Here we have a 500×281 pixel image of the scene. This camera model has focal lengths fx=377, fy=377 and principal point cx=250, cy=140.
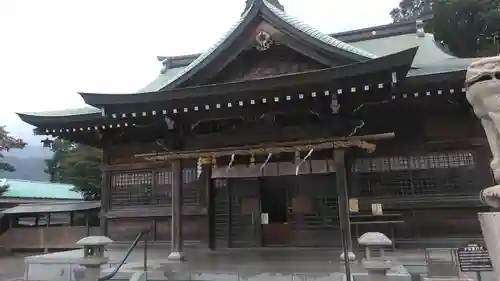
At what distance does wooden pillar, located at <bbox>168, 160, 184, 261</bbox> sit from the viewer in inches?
366

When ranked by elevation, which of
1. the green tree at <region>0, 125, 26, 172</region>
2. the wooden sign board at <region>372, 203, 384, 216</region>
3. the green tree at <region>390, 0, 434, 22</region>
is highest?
the green tree at <region>390, 0, 434, 22</region>

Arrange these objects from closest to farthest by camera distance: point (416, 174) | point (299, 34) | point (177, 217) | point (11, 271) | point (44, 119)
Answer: point (177, 217) < point (416, 174) < point (299, 34) < point (44, 119) < point (11, 271)

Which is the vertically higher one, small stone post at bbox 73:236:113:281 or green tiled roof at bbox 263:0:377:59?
green tiled roof at bbox 263:0:377:59

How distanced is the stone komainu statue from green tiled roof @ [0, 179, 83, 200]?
30896 mm

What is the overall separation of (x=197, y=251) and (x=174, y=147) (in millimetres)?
3118

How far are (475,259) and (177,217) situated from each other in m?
6.40

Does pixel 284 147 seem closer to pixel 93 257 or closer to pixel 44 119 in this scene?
pixel 93 257

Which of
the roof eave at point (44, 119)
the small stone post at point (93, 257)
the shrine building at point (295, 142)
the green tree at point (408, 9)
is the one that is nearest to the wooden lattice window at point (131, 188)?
the shrine building at point (295, 142)

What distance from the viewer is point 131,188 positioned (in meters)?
12.0

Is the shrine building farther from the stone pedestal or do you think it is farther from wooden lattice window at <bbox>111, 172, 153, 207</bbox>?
the stone pedestal

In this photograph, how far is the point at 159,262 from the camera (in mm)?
9133

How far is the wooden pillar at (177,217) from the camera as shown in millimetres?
9293

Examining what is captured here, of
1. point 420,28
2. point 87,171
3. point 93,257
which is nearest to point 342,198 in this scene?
point 93,257

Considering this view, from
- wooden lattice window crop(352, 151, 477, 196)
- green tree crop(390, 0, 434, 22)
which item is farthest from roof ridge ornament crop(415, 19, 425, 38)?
green tree crop(390, 0, 434, 22)
